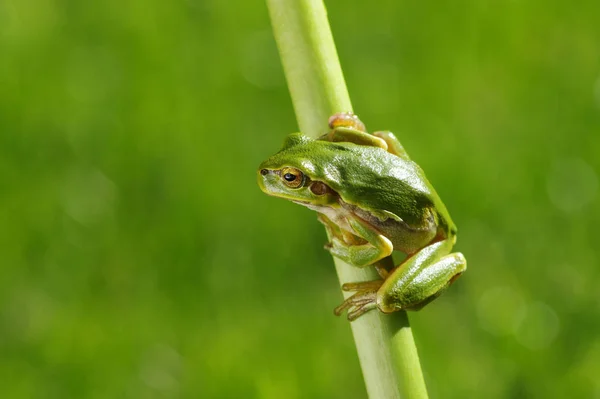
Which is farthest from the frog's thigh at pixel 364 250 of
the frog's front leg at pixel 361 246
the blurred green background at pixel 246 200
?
the blurred green background at pixel 246 200

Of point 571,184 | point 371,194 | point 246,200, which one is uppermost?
point 246,200

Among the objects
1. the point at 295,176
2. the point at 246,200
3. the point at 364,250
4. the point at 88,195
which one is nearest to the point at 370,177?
the point at 295,176

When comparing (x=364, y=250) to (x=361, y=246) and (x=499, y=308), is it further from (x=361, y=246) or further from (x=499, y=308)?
(x=499, y=308)

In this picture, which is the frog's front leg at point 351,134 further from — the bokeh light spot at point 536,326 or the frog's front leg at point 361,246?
the bokeh light spot at point 536,326

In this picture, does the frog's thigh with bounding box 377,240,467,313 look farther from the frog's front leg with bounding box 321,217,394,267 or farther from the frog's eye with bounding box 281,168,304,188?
the frog's eye with bounding box 281,168,304,188

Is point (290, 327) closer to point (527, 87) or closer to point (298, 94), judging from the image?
point (527, 87)

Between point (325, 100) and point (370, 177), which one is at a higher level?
point (370, 177)
